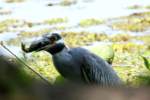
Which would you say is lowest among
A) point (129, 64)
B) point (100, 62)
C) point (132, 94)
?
point (129, 64)

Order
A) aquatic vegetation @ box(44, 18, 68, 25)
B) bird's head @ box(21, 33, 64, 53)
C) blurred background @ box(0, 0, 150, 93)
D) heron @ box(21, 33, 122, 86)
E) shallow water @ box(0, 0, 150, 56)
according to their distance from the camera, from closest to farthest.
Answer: heron @ box(21, 33, 122, 86), bird's head @ box(21, 33, 64, 53), blurred background @ box(0, 0, 150, 93), shallow water @ box(0, 0, 150, 56), aquatic vegetation @ box(44, 18, 68, 25)

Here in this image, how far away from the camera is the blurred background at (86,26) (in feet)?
21.1

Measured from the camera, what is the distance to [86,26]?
303 inches

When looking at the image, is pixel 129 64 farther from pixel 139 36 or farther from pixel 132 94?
pixel 132 94

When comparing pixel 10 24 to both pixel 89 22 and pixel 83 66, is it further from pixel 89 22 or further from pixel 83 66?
pixel 83 66

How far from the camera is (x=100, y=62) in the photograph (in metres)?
4.29

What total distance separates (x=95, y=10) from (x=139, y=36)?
1.27 meters

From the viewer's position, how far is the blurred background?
6.45 meters

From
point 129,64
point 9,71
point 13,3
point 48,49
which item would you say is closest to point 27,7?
point 13,3

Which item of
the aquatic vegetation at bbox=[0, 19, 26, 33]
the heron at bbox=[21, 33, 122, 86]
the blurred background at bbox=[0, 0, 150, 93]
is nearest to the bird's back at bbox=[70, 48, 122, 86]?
the heron at bbox=[21, 33, 122, 86]

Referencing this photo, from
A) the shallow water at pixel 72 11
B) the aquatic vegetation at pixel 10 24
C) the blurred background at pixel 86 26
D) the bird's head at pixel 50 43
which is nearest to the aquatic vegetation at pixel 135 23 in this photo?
the blurred background at pixel 86 26

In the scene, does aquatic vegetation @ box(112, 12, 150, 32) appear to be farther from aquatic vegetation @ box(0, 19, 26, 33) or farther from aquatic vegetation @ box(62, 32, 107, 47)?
aquatic vegetation @ box(0, 19, 26, 33)

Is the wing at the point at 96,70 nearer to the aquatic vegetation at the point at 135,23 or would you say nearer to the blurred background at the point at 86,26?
the blurred background at the point at 86,26

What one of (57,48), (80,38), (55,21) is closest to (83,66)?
(57,48)
